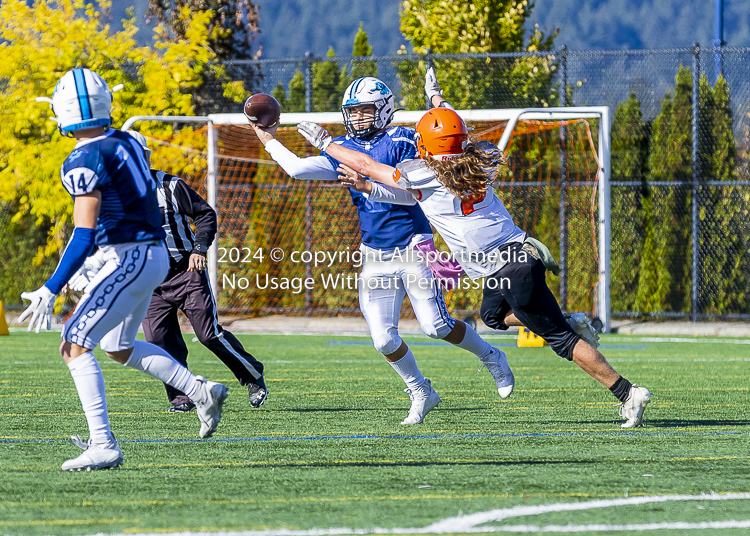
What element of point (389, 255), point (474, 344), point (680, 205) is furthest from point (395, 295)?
point (680, 205)

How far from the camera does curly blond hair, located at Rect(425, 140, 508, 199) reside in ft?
20.2

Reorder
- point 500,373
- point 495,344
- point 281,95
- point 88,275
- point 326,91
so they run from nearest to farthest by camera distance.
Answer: point 88,275
point 500,373
point 495,344
point 326,91
point 281,95

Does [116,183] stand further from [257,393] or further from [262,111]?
[257,393]

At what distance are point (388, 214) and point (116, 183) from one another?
2.10 m

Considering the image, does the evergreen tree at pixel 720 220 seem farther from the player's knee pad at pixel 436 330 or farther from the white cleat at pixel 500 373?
the player's knee pad at pixel 436 330

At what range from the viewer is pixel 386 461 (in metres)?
5.18

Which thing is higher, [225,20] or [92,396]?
[225,20]

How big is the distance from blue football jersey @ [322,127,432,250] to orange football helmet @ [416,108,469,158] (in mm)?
397

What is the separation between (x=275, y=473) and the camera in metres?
4.87

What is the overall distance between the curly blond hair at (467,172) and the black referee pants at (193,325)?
195cm

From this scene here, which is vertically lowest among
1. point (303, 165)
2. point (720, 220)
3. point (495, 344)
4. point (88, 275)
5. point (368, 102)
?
point (495, 344)

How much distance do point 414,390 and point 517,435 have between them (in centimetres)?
92

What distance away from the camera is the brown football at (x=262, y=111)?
6.73 m

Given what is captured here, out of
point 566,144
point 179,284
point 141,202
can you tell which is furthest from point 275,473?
point 566,144
